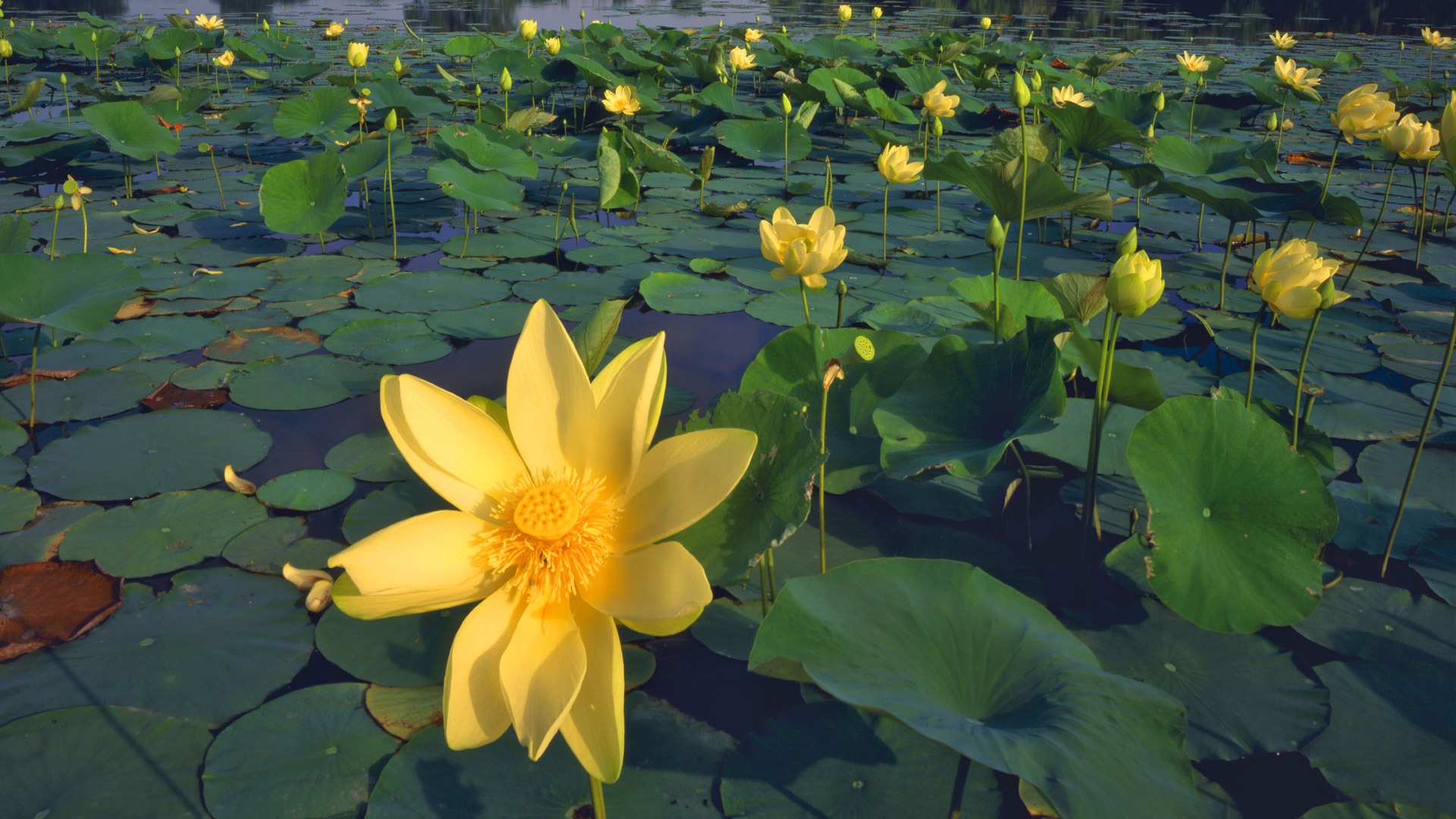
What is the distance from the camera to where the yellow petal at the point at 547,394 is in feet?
4.63

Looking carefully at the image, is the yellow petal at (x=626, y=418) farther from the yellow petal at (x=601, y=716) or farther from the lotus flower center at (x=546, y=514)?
the yellow petal at (x=601, y=716)

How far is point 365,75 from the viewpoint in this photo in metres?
8.59

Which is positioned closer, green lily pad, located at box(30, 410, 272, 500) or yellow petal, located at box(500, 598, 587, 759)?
yellow petal, located at box(500, 598, 587, 759)

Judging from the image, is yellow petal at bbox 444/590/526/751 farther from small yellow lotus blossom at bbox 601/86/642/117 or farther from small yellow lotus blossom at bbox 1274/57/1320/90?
small yellow lotus blossom at bbox 1274/57/1320/90

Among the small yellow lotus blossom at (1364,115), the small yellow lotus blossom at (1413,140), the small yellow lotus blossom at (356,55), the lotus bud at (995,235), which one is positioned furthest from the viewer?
the small yellow lotus blossom at (356,55)

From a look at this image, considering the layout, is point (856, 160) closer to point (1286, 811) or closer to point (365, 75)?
point (365, 75)

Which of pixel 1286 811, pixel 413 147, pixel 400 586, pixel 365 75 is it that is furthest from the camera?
pixel 365 75

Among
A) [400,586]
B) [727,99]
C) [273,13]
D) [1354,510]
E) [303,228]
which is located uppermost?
[273,13]

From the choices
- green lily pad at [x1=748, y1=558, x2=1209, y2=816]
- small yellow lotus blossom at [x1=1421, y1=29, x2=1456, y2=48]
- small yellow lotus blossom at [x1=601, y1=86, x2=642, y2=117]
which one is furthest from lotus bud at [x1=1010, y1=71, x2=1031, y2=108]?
small yellow lotus blossom at [x1=1421, y1=29, x2=1456, y2=48]

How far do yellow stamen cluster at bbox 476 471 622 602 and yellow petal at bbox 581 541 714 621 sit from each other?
3 centimetres

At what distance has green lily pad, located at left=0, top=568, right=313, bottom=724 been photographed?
1562 millimetres

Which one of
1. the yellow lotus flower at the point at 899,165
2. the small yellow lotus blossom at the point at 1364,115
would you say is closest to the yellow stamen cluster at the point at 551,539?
the yellow lotus flower at the point at 899,165

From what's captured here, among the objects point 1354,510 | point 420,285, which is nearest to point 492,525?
point 1354,510

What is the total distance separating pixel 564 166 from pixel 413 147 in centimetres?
145
